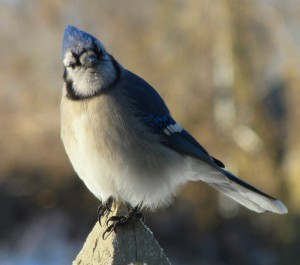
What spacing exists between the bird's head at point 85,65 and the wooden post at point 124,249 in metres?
0.76

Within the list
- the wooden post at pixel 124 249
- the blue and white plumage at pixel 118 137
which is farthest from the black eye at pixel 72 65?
the wooden post at pixel 124 249

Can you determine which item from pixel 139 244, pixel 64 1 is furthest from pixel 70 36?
pixel 64 1

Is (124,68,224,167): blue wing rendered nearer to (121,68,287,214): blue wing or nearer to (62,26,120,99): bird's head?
(121,68,287,214): blue wing

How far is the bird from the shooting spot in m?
2.60

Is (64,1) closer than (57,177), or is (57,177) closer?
(57,177)

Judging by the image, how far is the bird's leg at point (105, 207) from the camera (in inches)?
93.6

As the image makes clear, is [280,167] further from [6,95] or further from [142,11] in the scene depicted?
[6,95]

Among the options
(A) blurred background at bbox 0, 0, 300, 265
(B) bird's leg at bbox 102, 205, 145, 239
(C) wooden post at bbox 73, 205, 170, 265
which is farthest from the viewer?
(A) blurred background at bbox 0, 0, 300, 265

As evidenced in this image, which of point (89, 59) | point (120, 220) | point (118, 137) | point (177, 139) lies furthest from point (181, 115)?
point (120, 220)

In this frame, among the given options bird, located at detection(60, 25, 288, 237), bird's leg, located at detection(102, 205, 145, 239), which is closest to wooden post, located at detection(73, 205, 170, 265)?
bird's leg, located at detection(102, 205, 145, 239)

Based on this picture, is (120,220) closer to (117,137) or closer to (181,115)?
(117,137)

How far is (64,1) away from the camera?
401 inches

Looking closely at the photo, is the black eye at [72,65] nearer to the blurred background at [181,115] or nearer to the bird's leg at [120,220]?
Result: the bird's leg at [120,220]

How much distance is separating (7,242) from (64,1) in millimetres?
3737
